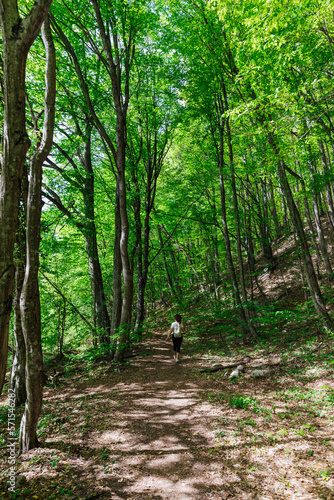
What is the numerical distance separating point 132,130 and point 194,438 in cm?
1157

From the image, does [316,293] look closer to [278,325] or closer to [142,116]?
[278,325]

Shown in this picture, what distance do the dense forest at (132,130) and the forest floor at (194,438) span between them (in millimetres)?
906

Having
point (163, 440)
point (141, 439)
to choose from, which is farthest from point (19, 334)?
point (163, 440)

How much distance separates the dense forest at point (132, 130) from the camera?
3.78 meters

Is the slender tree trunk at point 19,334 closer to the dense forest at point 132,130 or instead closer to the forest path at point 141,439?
the dense forest at point 132,130

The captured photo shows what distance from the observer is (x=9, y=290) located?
247cm

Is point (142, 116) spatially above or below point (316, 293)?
above

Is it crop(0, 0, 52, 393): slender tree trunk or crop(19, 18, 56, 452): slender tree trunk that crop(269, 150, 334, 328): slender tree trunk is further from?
crop(0, 0, 52, 393): slender tree trunk

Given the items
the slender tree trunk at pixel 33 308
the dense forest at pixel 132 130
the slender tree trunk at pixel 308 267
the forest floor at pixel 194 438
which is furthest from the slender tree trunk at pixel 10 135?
the slender tree trunk at pixel 308 267

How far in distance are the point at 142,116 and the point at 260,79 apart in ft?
20.6

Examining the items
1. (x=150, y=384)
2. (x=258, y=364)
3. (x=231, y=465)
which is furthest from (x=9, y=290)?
(x=258, y=364)

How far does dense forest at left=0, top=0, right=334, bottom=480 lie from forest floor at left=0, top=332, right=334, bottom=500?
91 centimetres

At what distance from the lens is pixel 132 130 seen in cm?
1169

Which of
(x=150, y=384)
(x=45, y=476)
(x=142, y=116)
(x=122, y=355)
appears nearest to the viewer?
(x=45, y=476)
